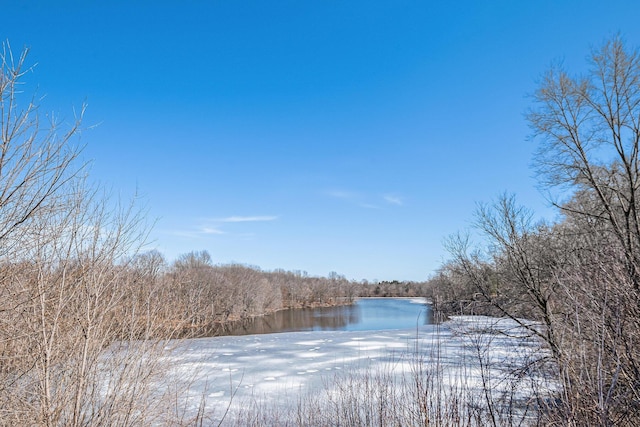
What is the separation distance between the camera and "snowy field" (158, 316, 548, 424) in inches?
254

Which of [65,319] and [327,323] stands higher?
[65,319]

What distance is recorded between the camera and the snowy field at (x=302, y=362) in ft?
21.2

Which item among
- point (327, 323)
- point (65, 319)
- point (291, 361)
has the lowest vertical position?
point (327, 323)

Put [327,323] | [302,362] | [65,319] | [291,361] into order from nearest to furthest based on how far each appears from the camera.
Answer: [65,319] → [302,362] → [291,361] → [327,323]

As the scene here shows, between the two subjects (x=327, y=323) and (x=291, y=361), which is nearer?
(x=291, y=361)

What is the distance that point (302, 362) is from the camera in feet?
38.1

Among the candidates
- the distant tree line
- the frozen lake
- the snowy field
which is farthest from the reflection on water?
the distant tree line

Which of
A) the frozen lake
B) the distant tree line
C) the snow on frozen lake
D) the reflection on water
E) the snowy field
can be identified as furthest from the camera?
the reflection on water

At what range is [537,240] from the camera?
1088cm

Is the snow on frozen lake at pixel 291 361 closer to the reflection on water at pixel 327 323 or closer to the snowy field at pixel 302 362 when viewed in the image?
the snowy field at pixel 302 362

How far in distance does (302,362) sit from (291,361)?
A: 0.42m

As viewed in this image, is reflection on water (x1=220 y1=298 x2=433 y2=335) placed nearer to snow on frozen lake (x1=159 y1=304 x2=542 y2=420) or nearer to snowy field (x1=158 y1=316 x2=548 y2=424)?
snow on frozen lake (x1=159 y1=304 x2=542 y2=420)

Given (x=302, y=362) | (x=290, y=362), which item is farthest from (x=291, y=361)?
(x=302, y=362)

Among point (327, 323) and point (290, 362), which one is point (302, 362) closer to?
point (290, 362)
